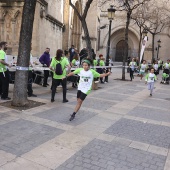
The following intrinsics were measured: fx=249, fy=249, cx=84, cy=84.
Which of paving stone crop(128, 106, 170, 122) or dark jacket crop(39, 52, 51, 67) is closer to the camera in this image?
paving stone crop(128, 106, 170, 122)

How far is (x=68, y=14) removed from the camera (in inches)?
888

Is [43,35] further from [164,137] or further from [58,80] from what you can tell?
[164,137]

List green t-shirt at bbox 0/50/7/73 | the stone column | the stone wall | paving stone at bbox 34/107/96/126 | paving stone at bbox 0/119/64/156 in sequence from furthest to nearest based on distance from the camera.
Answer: the stone column < the stone wall < green t-shirt at bbox 0/50/7/73 < paving stone at bbox 34/107/96/126 < paving stone at bbox 0/119/64/156

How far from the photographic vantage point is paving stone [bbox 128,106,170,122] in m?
7.43

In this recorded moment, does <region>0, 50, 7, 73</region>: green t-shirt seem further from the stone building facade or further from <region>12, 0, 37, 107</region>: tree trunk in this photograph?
the stone building facade

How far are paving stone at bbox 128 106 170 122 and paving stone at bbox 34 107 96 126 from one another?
1.49 metres

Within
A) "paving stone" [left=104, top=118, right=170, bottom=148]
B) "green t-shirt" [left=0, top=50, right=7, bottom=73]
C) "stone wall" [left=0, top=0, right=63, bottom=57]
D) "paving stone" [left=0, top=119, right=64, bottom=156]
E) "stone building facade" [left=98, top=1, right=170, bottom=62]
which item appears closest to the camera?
"paving stone" [left=0, top=119, right=64, bottom=156]

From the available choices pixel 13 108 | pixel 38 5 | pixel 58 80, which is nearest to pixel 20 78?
pixel 13 108

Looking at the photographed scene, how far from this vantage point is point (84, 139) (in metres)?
5.16

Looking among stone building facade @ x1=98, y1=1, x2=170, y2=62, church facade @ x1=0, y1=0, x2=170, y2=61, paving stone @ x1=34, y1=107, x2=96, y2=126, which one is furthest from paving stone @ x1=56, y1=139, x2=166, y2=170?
stone building facade @ x1=98, y1=1, x2=170, y2=62

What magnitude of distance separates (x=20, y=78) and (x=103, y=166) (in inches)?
181

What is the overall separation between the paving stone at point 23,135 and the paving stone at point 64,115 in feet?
2.17

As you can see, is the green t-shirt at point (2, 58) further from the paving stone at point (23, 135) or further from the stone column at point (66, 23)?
the stone column at point (66, 23)

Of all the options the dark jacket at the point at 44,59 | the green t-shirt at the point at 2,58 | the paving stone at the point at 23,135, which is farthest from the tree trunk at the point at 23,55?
the dark jacket at the point at 44,59
